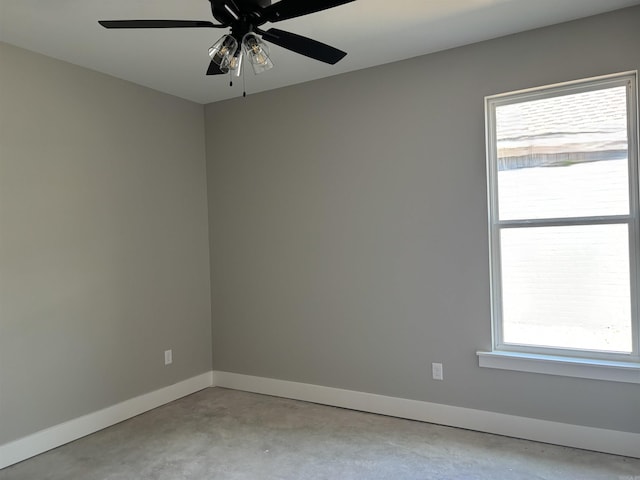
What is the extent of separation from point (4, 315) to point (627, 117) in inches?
152

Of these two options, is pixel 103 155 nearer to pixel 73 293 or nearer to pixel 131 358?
pixel 73 293

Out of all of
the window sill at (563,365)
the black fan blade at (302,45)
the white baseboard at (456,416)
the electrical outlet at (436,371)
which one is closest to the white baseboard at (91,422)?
the white baseboard at (456,416)

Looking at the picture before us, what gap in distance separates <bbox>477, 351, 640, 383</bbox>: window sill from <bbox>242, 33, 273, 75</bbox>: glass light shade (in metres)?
2.23

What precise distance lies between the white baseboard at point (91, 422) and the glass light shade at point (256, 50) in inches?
103

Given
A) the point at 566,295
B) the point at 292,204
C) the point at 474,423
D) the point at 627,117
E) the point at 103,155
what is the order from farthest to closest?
the point at 292,204
the point at 103,155
the point at 474,423
the point at 566,295
the point at 627,117

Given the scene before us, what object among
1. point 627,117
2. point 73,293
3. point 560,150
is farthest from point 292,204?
point 627,117

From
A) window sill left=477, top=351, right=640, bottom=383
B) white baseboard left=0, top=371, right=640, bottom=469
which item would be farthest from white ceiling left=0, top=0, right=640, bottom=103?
white baseboard left=0, top=371, right=640, bottom=469

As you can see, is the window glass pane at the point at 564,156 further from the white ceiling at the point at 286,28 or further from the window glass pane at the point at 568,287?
the white ceiling at the point at 286,28

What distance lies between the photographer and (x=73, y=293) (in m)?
3.15

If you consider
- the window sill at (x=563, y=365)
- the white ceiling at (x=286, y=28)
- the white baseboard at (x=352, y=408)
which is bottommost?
the white baseboard at (x=352, y=408)

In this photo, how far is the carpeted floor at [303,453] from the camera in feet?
8.30

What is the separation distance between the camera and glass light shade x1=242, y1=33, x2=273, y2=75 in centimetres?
195

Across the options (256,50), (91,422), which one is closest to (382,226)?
(256,50)

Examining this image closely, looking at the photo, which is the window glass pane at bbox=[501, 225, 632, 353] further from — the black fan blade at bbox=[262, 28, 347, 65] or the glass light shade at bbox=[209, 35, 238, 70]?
the glass light shade at bbox=[209, 35, 238, 70]
